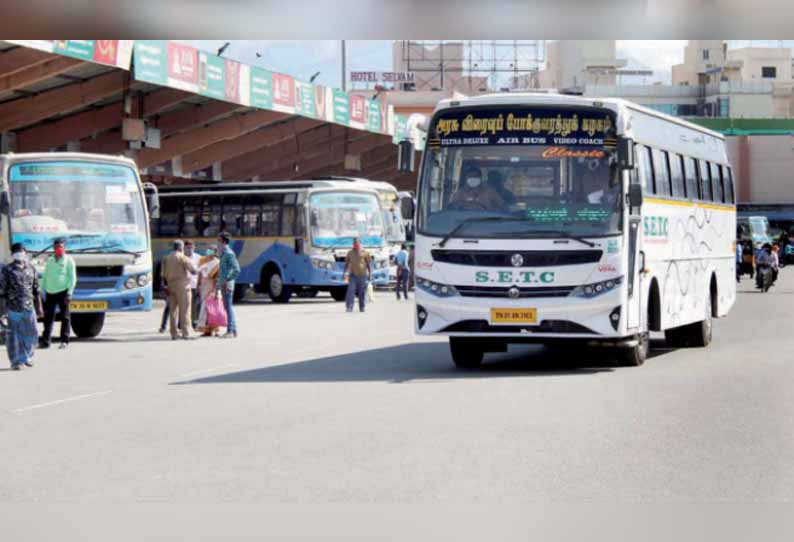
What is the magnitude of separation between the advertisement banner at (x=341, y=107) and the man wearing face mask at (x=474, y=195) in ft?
104

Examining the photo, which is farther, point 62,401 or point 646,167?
point 646,167

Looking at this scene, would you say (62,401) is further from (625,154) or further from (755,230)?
(755,230)

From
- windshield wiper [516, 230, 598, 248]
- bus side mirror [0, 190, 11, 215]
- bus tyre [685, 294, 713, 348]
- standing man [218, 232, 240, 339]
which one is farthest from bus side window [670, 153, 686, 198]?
bus side mirror [0, 190, 11, 215]

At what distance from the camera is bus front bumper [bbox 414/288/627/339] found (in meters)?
17.9

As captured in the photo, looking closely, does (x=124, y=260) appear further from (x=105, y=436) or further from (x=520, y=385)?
(x=105, y=436)

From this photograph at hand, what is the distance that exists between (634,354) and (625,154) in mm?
2569

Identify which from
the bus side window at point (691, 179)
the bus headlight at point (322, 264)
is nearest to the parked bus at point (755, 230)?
the bus headlight at point (322, 264)

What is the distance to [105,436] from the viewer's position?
12812 millimetres

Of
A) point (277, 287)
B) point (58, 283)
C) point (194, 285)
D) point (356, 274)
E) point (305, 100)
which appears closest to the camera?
point (58, 283)

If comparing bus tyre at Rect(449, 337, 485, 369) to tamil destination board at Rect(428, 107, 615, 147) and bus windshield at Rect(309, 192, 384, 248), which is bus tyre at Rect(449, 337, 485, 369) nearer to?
tamil destination board at Rect(428, 107, 615, 147)

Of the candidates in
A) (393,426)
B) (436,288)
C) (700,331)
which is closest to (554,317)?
(436,288)

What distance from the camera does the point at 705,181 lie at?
23484 mm

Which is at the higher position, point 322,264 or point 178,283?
point 178,283

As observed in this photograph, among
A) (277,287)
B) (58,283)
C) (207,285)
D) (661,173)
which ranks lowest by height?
(277,287)
